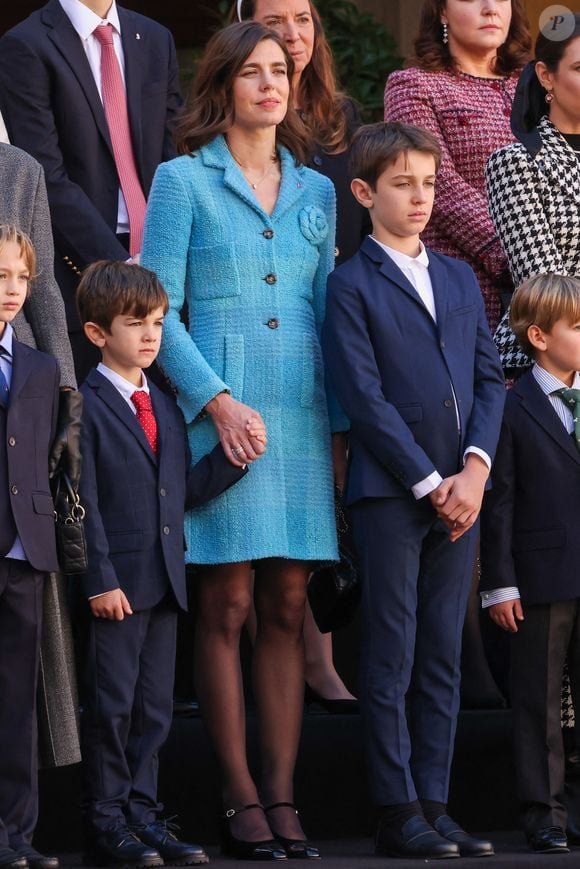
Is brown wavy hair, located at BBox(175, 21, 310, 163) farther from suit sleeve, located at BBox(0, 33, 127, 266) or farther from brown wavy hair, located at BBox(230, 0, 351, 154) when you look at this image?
brown wavy hair, located at BBox(230, 0, 351, 154)

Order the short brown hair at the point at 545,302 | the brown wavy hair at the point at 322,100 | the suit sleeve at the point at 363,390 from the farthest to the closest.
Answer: the brown wavy hair at the point at 322,100 → the short brown hair at the point at 545,302 → the suit sleeve at the point at 363,390

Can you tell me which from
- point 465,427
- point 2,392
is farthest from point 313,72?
point 2,392

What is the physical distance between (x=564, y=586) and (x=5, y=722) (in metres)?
1.39

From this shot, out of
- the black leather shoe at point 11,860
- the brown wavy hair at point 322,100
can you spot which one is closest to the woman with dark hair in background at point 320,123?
the brown wavy hair at point 322,100

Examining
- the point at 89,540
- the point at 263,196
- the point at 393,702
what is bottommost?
the point at 393,702

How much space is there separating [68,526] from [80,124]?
1.43 meters

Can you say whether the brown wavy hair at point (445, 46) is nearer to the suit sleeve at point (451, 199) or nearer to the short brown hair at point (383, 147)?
the suit sleeve at point (451, 199)

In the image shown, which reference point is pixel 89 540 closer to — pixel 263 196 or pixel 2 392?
pixel 2 392

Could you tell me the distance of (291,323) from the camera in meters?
4.30

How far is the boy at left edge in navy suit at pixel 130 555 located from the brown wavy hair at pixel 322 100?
3.49 ft

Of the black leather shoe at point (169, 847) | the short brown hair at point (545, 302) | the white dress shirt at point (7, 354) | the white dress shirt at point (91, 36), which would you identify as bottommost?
the black leather shoe at point (169, 847)

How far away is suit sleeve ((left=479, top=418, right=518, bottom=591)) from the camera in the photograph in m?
4.32

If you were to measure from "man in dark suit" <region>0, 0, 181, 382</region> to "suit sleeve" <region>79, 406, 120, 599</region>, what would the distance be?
2.69 ft

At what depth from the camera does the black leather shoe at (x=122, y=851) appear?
3750 millimetres
